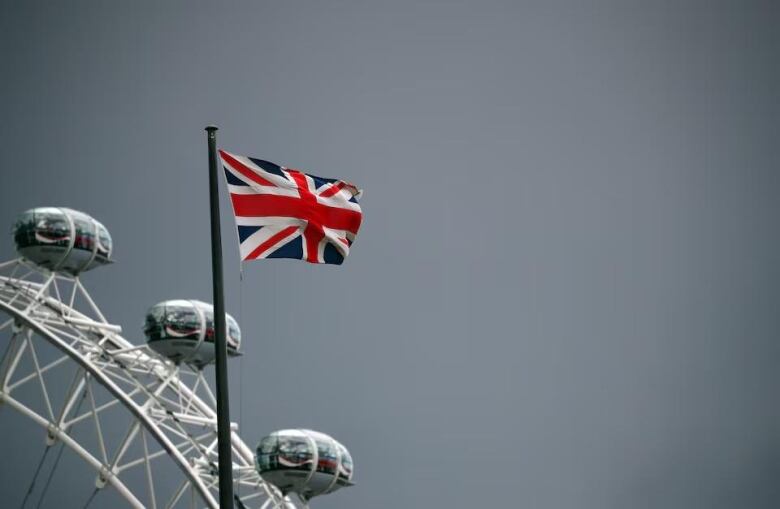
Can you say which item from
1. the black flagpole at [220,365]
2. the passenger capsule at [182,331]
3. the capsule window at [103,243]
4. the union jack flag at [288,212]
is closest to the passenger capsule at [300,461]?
the passenger capsule at [182,331]

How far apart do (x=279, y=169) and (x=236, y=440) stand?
1484 cm

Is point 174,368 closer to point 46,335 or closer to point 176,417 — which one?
point 176,417

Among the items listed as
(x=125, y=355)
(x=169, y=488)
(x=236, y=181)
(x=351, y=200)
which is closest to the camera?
(x=236, y=181)

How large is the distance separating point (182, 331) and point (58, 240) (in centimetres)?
294

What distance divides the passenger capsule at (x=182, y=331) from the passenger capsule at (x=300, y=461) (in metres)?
2.31

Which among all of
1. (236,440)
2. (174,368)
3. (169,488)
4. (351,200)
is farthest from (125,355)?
(169,488)

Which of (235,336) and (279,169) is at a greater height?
(279,169)

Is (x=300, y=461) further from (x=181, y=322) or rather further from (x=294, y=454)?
(x=181, y=322)

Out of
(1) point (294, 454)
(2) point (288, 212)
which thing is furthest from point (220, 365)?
(1) point (294, 454)

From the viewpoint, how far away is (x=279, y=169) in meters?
17.8

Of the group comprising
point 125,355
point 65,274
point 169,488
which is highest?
point 65,274

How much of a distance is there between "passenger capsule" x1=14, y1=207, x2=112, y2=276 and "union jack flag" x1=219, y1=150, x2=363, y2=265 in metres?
10.2

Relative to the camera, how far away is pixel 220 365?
15.6m

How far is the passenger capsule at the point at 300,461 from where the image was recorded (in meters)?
27.3
